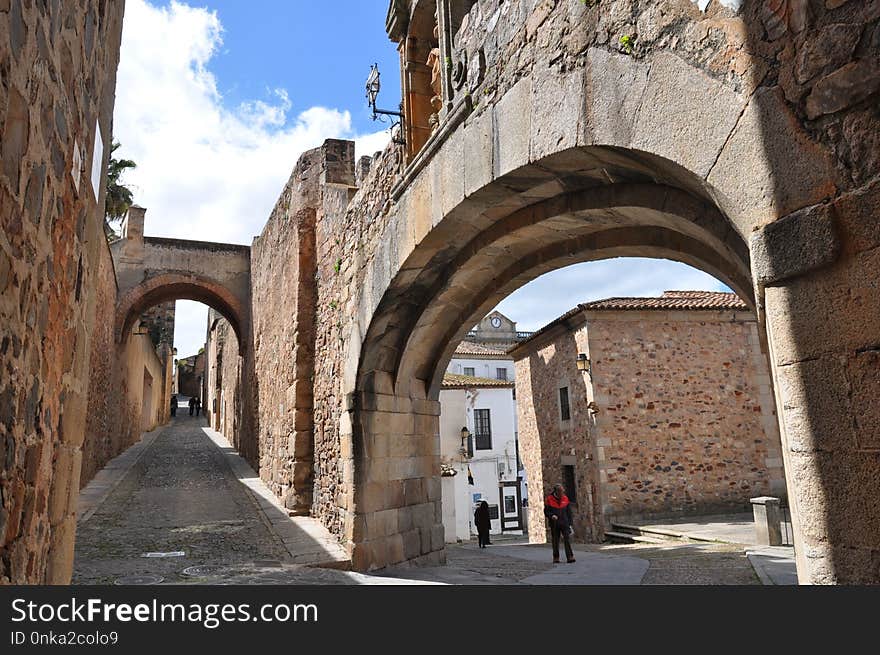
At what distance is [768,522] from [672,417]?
5003 millimetres

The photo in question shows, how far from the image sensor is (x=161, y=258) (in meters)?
16.0

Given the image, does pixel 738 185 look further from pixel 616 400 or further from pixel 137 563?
pixel 616 400

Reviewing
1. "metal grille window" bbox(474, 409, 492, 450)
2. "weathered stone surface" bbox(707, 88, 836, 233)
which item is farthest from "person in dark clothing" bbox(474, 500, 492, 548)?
"metal grille window" bbox(474, 409, 492, 450)

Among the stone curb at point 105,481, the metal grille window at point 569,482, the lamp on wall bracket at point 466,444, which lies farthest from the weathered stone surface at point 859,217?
the lamp on wall bracket at point 466,444

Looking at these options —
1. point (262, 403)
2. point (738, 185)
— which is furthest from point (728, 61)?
point (262, 403)

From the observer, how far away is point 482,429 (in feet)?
86.2

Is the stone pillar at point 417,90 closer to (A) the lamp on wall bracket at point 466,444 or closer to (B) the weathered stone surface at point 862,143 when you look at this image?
(B) the weathered stone surface at point 862,143

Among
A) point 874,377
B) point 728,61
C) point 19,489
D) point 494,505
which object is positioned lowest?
point 494,505

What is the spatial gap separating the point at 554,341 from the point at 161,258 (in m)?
10.2

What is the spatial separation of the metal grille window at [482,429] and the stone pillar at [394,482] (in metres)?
18.3

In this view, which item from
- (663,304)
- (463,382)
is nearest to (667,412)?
(663,304)

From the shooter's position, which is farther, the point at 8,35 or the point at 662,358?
the point at 662,358

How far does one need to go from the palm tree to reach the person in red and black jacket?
577 inches

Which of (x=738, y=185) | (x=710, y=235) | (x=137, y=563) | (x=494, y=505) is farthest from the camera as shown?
(x=494, y=505)
